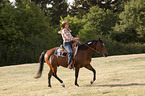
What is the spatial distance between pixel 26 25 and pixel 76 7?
35.7 meters

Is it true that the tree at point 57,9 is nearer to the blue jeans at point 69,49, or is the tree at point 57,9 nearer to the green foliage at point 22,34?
the green foliage at point 22,34

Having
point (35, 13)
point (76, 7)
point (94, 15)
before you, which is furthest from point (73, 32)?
point (76, 7)

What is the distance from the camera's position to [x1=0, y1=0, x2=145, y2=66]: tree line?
121 feet

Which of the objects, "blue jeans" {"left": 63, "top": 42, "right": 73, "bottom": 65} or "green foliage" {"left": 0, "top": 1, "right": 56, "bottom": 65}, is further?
"green foliage" {"left": 0, "top": 1, "right": 56, "bottom": 65}

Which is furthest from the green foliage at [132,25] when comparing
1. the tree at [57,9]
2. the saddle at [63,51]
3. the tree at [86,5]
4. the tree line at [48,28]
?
the saddle at [63,51]

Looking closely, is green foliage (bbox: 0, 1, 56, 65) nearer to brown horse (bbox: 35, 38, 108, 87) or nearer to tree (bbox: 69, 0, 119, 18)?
brown horse (bbox: 35, 38, 108, 87)

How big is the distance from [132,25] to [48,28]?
812 inches

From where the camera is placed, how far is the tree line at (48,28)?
36.9 metres

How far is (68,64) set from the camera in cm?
1077

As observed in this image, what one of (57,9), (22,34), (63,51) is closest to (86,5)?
(57,9)

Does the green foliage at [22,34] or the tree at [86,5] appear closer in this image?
the green foliage at [22,34]

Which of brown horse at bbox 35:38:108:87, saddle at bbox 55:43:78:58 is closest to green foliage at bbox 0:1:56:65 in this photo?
brown horse at bbox 35:38:108:87

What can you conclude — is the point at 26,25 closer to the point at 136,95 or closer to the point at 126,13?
the point at 126,13

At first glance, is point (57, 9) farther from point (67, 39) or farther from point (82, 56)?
point (82, 56)
